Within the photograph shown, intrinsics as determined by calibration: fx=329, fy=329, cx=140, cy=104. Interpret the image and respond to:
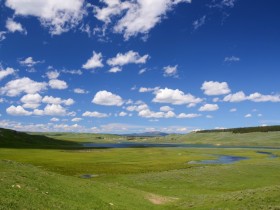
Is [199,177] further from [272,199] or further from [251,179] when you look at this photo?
[272,199]

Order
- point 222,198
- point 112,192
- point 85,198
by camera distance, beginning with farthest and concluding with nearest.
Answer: point 112,192 < point 222,198 < point 85,198

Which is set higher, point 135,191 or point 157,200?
point 135,191

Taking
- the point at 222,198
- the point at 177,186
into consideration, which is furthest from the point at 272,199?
the point at 177,186

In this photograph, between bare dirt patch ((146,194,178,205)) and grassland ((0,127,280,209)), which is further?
bare dirt patch ((146,194,178,205))

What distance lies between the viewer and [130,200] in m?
41.2

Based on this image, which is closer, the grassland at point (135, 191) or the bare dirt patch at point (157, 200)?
the grassland at point (135, 191)

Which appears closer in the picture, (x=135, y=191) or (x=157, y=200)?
(x=157, y=200)

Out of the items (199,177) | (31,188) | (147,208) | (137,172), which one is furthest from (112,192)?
(137,172)

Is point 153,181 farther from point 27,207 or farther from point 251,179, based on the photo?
point 27,207

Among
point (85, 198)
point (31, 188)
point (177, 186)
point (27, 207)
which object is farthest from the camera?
point (177, 186)

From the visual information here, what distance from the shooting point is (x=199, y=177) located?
64812 millimetres

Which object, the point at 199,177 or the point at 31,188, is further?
the point at 199,177

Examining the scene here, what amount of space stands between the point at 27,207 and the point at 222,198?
2327cm

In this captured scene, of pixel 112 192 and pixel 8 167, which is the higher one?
pixel 8 167
